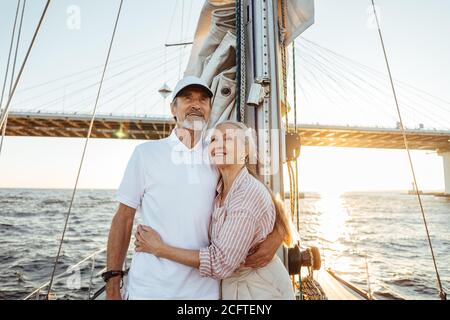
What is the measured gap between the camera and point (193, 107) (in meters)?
1.45

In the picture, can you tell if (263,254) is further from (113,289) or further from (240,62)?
(240,62)

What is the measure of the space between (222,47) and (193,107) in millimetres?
791

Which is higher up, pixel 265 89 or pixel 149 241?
pixel 265 89

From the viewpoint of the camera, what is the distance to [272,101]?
5.92 feet

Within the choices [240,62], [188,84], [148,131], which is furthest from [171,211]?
[148,131]

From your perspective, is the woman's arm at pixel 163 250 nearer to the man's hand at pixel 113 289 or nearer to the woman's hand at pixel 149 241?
the woman's hand at pixel 149 241

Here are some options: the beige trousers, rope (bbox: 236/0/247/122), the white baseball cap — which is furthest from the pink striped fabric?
rope (bbox: 236/0/247/122)

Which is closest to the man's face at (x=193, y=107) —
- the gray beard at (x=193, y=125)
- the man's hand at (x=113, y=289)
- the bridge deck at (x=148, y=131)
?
the gray beard at (x=193, y=125)

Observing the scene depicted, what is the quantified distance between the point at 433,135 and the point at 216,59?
32.6 meters

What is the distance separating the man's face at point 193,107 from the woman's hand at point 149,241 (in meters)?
0.50

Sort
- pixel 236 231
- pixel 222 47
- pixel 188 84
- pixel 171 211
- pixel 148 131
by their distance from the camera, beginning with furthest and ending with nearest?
pixel 148 131 < pixel 222 47 < pixel 188 84 < pixel 171 211 < pixel 236 231

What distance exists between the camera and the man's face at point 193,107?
1.44 meters

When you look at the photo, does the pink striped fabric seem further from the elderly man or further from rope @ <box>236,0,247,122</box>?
rope @ <box>236,0,247,122</box>

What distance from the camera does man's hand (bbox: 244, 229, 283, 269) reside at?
1.21 metres
